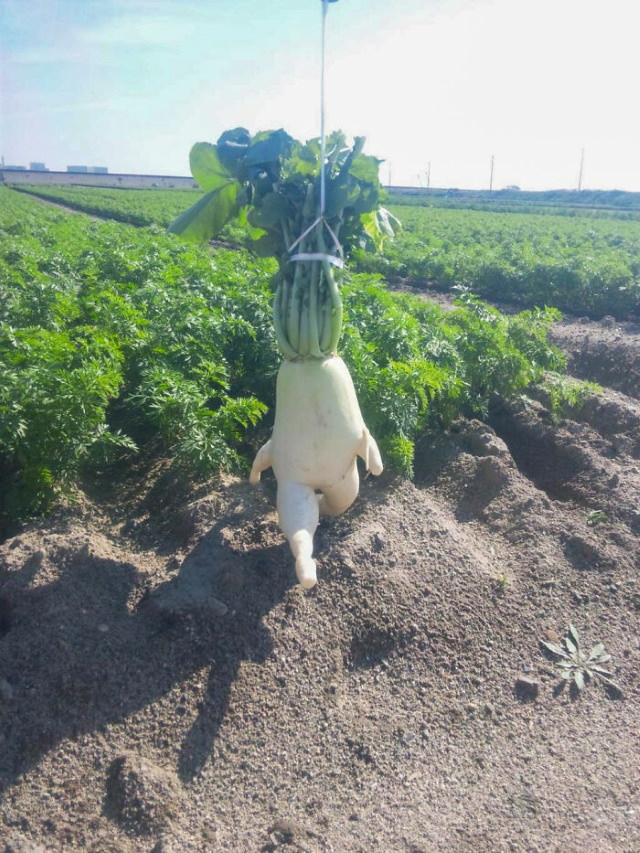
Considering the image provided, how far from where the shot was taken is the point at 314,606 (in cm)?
411

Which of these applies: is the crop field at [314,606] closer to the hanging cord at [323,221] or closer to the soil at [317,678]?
the soil at [317,678]

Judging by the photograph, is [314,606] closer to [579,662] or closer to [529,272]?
[579,662]

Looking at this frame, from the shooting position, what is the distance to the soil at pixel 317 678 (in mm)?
3072

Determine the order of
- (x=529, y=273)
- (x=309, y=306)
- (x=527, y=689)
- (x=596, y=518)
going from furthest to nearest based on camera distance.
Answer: (x=529, y=273) < (x=596, y=518) < (x=309, y=306) < (x=527, y=689)

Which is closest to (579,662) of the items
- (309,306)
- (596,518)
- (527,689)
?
(527,689)

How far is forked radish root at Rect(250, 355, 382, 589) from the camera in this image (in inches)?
160

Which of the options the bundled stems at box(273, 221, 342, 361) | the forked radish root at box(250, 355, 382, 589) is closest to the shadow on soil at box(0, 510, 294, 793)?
the forked radish root at box(250, 355, 382, 589)

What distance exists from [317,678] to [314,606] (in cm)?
47

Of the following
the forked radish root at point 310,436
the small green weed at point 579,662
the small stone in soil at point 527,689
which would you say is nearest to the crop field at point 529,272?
the forked radish root at point 310,436

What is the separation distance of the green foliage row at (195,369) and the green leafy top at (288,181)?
4.53 ft

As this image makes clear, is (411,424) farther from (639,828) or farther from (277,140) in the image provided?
(639,828)

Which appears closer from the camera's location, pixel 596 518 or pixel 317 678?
pixel 317 678

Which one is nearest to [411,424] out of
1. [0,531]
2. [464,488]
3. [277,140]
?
[464,488]

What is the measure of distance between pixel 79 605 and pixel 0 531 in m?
1.16
